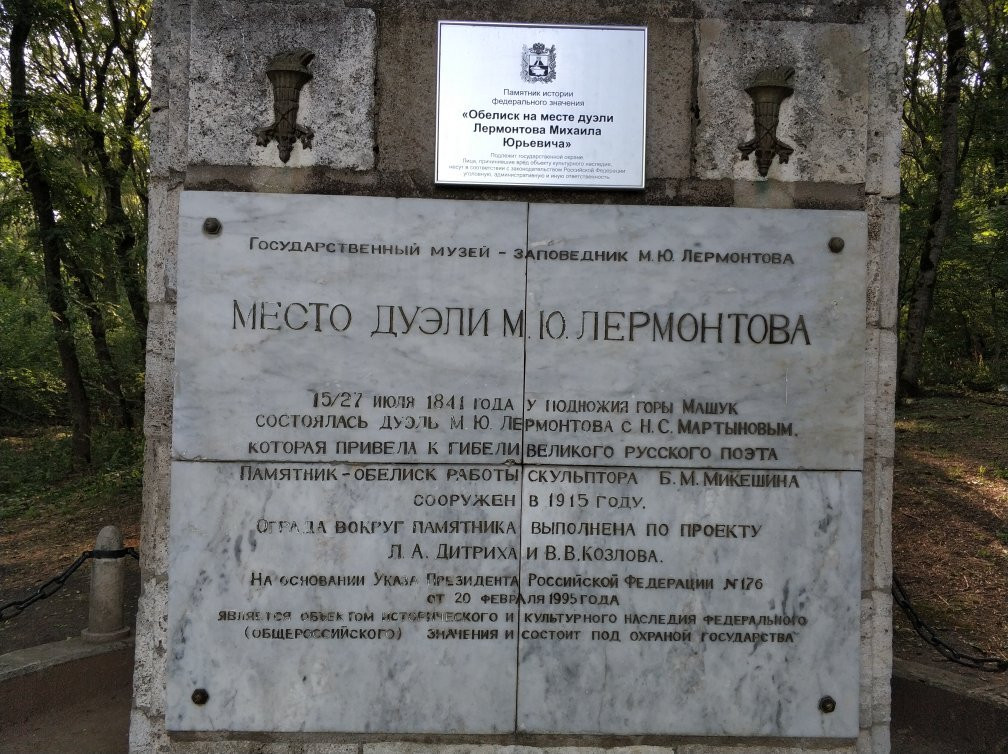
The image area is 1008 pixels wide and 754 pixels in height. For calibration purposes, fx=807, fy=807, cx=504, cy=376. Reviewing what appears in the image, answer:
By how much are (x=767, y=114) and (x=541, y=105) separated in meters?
0.98

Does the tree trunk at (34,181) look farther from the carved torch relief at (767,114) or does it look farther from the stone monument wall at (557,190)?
the carved torch relief at (767,114)

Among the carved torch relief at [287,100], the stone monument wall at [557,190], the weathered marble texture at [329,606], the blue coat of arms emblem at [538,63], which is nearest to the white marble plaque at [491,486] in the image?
the weathered marble texture at [329,606]

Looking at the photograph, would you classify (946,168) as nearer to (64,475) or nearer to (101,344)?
(101,344)

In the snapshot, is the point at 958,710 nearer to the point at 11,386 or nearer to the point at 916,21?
the point at 916,21

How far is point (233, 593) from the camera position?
3.43 meters

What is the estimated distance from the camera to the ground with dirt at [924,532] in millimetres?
5785

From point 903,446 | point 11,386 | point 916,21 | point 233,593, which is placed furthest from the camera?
point 11,386

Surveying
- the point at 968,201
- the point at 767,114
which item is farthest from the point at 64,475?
the point at 968,201

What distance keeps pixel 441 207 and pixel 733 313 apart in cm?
135

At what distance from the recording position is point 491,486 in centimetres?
345

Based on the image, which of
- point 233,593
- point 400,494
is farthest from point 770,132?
point 233,593

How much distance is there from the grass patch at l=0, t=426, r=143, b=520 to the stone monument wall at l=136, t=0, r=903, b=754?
8.54m

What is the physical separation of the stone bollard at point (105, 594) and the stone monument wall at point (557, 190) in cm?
137

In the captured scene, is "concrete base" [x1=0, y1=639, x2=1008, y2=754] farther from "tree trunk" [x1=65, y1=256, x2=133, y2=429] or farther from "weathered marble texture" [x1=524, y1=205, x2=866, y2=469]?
"tree trunk" [x1=65, y1=256, x2=133, y2=429]
